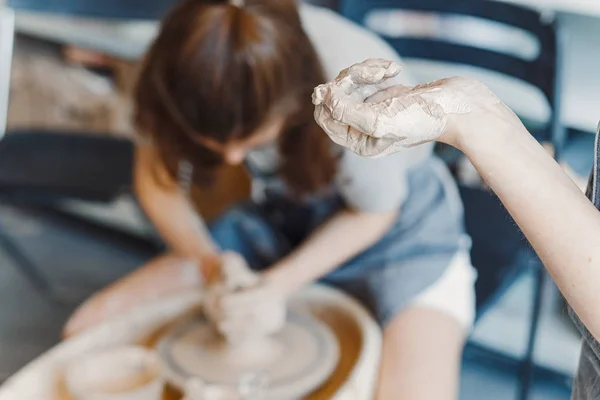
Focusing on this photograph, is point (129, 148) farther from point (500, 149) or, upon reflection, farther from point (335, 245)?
point (500, 149)

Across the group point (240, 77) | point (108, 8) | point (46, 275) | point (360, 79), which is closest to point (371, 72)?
point (360, 79)

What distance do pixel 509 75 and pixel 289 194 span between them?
0.41 meters

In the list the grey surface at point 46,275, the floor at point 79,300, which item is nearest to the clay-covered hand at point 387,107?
the floor at point 79,300

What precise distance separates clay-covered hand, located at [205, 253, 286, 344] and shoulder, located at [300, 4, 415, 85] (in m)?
0.30

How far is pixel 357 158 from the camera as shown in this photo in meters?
0.96

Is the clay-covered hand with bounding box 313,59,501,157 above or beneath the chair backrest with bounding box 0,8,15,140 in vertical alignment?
above

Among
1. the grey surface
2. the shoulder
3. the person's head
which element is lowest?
the grey surface

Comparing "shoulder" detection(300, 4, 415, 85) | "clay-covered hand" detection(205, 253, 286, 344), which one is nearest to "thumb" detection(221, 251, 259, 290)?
"clay-covered hand" detection(205, 253, 286, 344)

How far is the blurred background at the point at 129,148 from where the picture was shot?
1.08 metres

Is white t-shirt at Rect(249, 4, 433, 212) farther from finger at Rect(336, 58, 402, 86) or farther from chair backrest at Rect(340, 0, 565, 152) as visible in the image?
finger at Rect(336, 58, 402, 86)

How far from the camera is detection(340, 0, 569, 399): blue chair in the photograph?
3.49ft

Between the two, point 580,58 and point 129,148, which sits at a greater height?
point 580,58

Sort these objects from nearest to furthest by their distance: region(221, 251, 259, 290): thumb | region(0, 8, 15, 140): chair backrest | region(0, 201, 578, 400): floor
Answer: region(221, 251, 259, 290): thumb < region(0, 201, 578, 400): floor < region(0, 8, 15, 140): chair backrest

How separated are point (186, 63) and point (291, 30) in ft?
0.49
